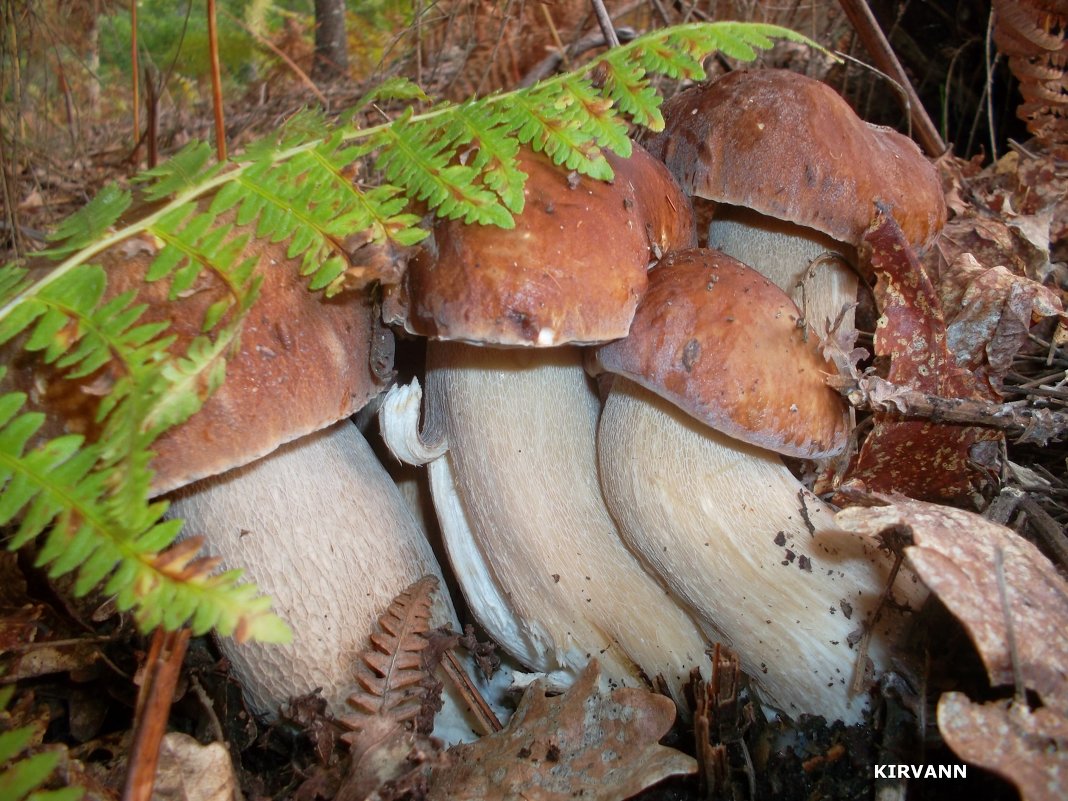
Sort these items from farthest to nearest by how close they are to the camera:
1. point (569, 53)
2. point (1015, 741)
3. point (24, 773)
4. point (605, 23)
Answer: point (569, 53) < point (605, 23) < point (1015, 741) < point (24, 773)

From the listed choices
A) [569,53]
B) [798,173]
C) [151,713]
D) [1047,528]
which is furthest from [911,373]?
[569,53]

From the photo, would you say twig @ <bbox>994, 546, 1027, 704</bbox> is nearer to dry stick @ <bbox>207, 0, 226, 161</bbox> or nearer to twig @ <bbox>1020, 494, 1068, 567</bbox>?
twig @ <bbox>1020, 494, 1068, 567</bbox>

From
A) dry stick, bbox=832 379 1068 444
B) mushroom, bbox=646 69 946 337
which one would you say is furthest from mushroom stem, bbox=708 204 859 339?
dry stick, bbox=832 379 1068 444

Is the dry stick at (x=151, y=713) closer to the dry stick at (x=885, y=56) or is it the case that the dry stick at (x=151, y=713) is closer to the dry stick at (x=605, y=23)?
the dry stick at (x=605, y=23)

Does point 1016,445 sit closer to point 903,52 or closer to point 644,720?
point 644,720

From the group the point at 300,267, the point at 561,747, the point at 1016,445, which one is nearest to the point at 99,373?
the point at 300,267

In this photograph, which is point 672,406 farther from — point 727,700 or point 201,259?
point 201,259

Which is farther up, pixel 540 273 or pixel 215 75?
pixel 215 75

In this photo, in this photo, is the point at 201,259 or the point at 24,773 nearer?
the point at 24,773
